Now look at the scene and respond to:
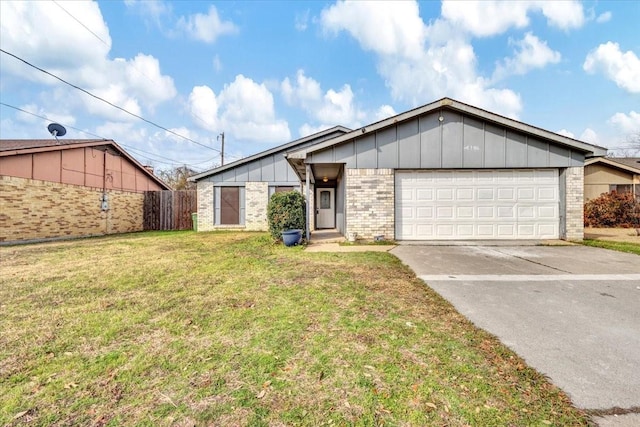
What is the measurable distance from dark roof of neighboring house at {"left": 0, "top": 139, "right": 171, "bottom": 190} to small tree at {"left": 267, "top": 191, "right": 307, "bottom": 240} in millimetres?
9665

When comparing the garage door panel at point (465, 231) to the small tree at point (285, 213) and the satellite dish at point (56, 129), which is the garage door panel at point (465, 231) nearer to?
the small tree at point (285, 213)

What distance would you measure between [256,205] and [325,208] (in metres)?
3.60

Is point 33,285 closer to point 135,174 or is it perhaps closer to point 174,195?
point 174,195

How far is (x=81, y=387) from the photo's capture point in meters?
1.99

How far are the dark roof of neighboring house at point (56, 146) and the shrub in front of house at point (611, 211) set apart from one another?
81.8 feet

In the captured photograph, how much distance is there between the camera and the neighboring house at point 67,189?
10242 mm

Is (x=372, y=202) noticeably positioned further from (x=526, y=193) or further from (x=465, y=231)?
(x=526, y=193)

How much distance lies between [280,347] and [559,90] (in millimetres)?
18245

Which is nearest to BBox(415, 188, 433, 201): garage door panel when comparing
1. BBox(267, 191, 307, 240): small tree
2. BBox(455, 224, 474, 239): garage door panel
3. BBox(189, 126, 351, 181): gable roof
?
BBox(455, 224, 474, 239): garage door panel

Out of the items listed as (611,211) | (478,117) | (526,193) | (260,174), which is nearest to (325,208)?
(260,174)

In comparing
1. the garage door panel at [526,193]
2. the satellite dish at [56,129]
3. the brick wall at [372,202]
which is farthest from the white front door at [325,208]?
the satellite dish at [56,129]

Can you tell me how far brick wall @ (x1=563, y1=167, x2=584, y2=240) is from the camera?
8641 millimetres

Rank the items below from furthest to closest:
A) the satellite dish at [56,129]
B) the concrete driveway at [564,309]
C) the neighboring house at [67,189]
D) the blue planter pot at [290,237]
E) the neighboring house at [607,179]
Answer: the neighboring house at [607,179], the satellite dish at [56,129], the neighboring house at [67,189], the blue planter pot at [290,237], the concrete driveway at [564,309]

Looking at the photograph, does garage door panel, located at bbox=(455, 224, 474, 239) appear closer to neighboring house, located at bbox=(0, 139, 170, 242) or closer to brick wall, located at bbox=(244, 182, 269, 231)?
brick wall, located at bbox=(244, 182, 269, 231)
